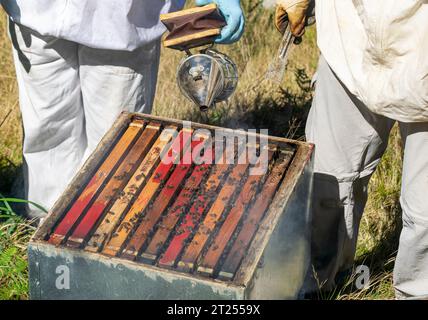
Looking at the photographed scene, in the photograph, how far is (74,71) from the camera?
3818 mm

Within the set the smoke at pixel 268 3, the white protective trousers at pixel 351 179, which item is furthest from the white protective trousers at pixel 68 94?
the smoke at pixel 268 3

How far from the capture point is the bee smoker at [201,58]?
326 centimetres

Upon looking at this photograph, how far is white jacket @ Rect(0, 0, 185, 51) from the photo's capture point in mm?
3529

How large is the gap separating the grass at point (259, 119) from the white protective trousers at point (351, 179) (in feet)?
0.76

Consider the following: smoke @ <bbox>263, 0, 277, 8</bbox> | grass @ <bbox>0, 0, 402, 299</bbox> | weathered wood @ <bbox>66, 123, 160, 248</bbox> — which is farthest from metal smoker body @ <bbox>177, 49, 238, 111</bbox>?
smoke @ <bbox>263, 0, 277, 8</bbox>

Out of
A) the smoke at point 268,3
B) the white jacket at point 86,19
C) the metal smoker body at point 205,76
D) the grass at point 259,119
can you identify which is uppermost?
the white jacket at point 86,19

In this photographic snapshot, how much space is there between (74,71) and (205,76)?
0.78 m

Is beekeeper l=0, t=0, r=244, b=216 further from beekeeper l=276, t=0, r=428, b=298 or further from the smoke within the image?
the smoke

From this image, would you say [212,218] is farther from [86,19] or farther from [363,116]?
[86,19]


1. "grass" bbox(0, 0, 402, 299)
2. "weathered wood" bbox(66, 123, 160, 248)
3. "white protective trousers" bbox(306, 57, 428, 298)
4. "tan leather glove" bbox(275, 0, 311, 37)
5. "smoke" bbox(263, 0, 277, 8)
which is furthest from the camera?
"smoke" bbox(263, 0, 277, 8)

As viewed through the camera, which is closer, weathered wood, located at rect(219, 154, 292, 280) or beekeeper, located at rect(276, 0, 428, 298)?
weathered wood, located at rect(219, 154, 292, 280)

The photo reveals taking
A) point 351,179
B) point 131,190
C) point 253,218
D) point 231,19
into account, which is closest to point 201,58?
point 231,19

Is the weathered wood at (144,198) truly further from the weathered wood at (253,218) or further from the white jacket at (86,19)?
the white jacket at (86,19)

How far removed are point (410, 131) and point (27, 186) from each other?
2084 mm
